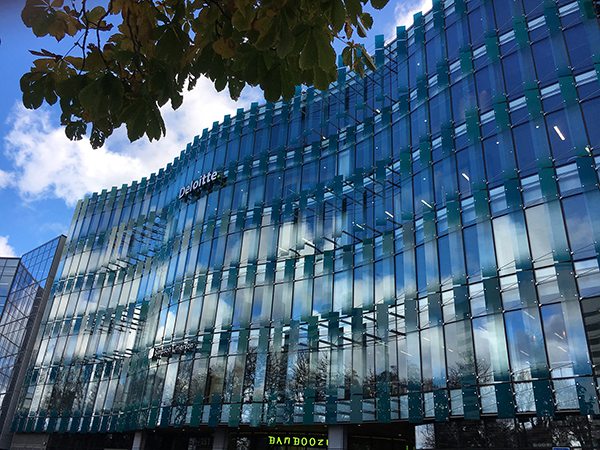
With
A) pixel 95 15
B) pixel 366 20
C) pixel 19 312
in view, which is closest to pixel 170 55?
pixel 95 15

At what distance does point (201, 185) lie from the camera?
132 ft

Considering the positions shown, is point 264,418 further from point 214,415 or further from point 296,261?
point 296,261

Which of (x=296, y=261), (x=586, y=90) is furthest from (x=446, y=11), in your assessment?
(x=296, y=261)

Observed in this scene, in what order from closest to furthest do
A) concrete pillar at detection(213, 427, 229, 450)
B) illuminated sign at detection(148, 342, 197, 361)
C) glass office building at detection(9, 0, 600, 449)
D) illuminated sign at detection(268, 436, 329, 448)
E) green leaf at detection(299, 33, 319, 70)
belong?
green leaf at detection(299, 33, 319, 70), glass office building at detection(9, 0, 600, 449), illuminated sign at detection(268, 436, 329, 448), concrete pillar at detection(213, 427, 229, 450), illuminated sign at detection(148, 342, 197, 361)

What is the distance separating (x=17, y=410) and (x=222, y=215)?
88.8 feet

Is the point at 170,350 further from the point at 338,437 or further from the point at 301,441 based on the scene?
the point at 338,437

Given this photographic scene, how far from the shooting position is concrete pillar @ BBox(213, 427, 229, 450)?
105 feet

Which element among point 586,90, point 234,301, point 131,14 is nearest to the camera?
point 131,14

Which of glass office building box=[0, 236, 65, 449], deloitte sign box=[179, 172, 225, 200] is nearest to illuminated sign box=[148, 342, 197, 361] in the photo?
deloitte sign box=[179, 172, 225, 200]

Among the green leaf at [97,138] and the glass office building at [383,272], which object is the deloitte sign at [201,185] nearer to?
the glass office building at [383,272]

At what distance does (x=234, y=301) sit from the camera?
112 feet

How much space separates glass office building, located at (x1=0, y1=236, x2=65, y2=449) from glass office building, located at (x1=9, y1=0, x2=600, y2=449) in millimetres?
7856

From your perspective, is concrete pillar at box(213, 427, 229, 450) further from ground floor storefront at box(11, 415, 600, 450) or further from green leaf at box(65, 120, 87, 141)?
green leaf at box(65, 120, 87, 141)

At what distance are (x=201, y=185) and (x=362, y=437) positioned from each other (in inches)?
844
